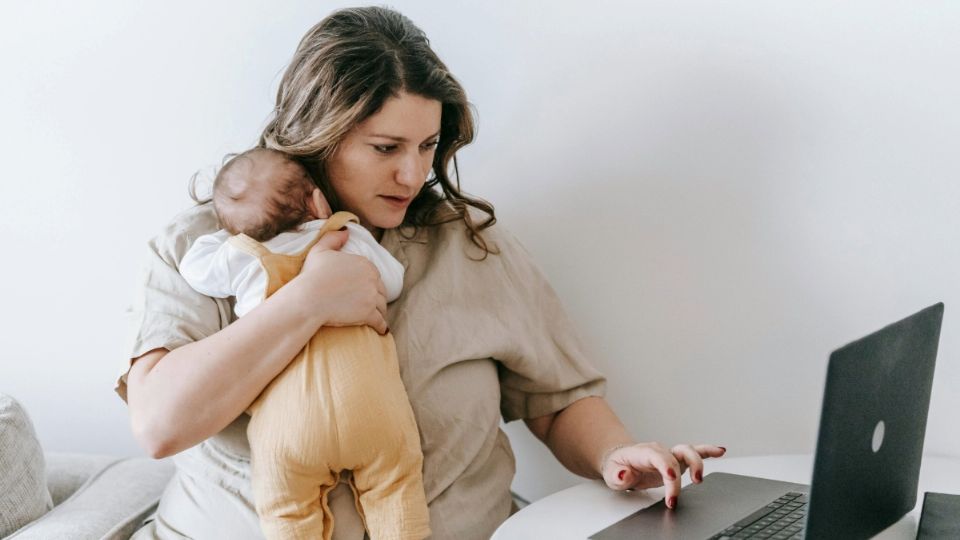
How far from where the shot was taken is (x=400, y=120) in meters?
1.49

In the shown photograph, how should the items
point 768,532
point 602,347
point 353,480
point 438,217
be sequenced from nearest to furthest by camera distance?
point 768,532 < point 353,480 < point 438,217 < point 602,347

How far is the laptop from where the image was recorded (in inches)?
38.6

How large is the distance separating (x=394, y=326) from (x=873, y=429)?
722 millimetres

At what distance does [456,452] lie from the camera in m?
1.50

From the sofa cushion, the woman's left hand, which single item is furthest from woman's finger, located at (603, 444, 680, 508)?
the sofa cushion

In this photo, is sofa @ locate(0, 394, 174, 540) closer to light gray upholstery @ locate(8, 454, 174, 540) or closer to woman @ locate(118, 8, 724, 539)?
light gray upholstery @ locate(8, 454, 174, 540)

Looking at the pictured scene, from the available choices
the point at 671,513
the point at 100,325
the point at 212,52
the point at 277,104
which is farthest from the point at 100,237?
the point at 671,513

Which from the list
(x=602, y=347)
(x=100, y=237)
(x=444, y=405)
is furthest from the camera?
Answer: (x=100, y=237)

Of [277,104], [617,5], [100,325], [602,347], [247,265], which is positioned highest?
[617,5]

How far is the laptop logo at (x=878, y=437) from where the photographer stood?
107 cm

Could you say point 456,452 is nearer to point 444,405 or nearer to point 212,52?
point 444,405

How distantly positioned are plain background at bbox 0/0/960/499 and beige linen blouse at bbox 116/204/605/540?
13 cm

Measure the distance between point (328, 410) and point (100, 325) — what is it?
887 mm

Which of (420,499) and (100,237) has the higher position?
(100,237)
